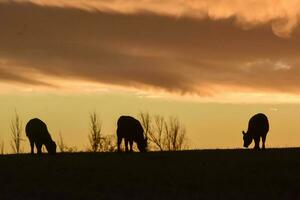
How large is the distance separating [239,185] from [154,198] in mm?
5168

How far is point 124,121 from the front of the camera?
43500 millimetres

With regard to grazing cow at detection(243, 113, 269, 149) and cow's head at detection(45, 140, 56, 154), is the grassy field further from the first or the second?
grazing cow at detection(243, 113, 269, 149)

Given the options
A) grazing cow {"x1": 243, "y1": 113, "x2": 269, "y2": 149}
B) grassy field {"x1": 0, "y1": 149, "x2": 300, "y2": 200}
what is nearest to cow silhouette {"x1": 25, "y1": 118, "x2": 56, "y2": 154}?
grassy field {"x1": 0, "y1": 149, "x2": 300, "y2": 200}

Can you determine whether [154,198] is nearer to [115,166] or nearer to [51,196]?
[51,196]

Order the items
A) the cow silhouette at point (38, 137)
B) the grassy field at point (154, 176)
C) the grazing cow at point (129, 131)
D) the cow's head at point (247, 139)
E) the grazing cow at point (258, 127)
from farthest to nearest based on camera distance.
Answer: the cow's head at point (247, 139)
the grazing cow at point (258, 127)
the cow silhouette at point (38, 137)
the grazing cow at point (129, 131)
the grassy field at point (154, 176)

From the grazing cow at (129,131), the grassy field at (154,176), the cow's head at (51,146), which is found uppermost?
the grazing cow at (129,131)

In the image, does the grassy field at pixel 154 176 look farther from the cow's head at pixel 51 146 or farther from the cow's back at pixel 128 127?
the cow's head at pixel 51 146

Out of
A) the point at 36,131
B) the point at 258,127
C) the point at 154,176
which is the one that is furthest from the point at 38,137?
the point at 154,176

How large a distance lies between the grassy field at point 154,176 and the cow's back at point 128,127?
5.34 metres

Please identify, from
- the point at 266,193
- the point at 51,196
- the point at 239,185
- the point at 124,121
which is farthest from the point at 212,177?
the point at 124,121

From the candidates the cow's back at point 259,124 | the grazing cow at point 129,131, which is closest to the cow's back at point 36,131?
the grazing cow at point 129,131

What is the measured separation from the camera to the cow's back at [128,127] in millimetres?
43406

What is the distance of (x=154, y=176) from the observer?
30188mm

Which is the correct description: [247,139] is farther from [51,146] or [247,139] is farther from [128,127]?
[51,146]
